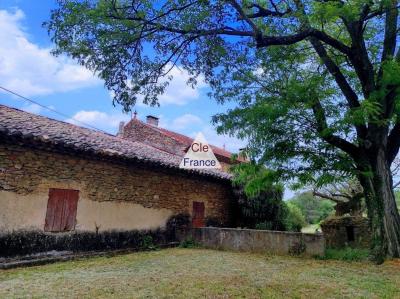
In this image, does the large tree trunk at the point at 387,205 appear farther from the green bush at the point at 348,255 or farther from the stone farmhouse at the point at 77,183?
the stone farmhouse at the point at 77,183

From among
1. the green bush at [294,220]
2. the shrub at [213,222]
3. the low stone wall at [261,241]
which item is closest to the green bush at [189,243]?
the low stone wall at [261,241]

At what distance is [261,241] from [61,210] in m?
5.98

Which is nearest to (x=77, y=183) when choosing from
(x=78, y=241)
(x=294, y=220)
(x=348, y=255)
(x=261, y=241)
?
(x=78, y=241)

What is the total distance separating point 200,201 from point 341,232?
18.2 ft

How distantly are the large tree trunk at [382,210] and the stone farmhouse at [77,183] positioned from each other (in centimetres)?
639

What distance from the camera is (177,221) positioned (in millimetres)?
13000

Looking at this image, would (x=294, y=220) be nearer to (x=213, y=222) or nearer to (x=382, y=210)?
(x=213, y=222)

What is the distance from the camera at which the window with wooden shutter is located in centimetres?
876

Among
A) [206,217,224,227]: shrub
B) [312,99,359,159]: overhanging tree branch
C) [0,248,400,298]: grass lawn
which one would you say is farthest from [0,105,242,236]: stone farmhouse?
[312,99,359,159]: overhanging tree branch

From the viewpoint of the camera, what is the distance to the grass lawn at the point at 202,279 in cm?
532

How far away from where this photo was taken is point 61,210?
903 cm

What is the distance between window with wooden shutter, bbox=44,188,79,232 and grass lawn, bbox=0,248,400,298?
3.48 ft

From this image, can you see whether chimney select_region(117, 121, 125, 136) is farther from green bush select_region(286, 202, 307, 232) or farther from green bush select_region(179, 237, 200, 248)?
green bush select_region(179, 237, 200, 248)

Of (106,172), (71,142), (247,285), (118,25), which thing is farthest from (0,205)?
(247,285)
